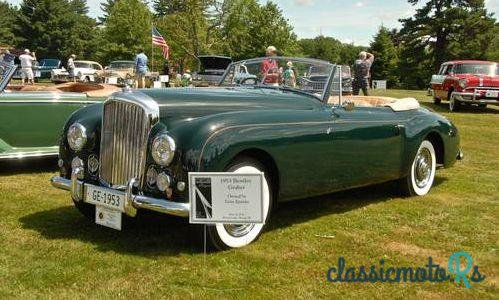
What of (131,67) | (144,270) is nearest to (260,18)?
(131,67)

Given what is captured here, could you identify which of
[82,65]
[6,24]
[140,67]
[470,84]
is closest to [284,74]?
[470,84]

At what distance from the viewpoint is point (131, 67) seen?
3303 centimetres

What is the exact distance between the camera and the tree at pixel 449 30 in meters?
49.2

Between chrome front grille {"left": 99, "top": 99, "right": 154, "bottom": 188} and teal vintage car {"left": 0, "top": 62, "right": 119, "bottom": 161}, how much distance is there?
313 cm

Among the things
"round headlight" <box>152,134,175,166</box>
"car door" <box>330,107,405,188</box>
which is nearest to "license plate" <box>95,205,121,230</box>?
"round headlight" <box>152,134,175,166</box>

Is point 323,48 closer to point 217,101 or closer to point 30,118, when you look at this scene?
point 30,118

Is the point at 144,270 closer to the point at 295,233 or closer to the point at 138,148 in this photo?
the point at 138,148

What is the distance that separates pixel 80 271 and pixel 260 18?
4773cm

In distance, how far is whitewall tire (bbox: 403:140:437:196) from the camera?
21.3 ft

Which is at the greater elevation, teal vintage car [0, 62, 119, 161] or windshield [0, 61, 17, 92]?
windshield [0, 61, 17, 92]

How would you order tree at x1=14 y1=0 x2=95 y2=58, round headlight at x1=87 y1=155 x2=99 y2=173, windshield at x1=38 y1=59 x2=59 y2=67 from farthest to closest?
tree at x1=14 y1=0 x2=95 y2=58
windshield at x1=38 y1=59 x2=59 y2=67
round headlight at x1=87 y1=155 x2=99 y2=173

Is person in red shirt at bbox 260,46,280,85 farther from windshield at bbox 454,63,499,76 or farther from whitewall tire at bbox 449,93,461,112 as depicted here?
windshield at bbox 454,63,499,76

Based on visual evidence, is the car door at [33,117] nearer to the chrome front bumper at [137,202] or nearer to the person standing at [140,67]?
the chrome front bumper at [137,202]

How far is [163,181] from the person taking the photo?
165 inches
